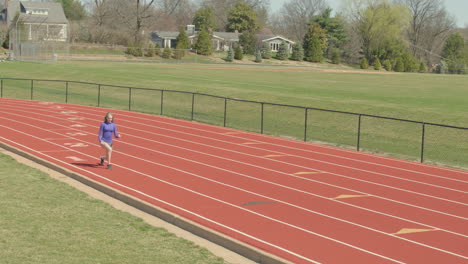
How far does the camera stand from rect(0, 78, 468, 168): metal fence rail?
2725 centimetres

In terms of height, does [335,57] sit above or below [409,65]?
above

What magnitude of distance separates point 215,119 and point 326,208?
66.5ft

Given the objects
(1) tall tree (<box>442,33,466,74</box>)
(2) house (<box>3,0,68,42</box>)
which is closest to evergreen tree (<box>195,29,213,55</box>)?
(2) house (<box>3,0,68,42</box>)

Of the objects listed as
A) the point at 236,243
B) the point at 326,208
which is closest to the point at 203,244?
the point at 236,243

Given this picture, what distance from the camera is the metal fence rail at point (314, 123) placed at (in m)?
27.2

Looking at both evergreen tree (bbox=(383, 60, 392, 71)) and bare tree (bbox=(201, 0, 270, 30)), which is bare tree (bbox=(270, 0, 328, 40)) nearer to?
bare tree (bbox=(201, 0, 270, 30))

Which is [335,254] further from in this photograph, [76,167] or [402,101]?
[402,101]

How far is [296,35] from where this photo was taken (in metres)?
177

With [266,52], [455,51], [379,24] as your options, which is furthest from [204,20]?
[455,51]

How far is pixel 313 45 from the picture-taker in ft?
392

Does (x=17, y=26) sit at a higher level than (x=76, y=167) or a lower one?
higher

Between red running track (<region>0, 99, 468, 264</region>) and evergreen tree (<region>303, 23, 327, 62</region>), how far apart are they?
9109cm

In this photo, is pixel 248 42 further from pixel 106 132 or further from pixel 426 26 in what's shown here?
pixel 106 132

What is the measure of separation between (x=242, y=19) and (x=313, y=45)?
2419 cm
